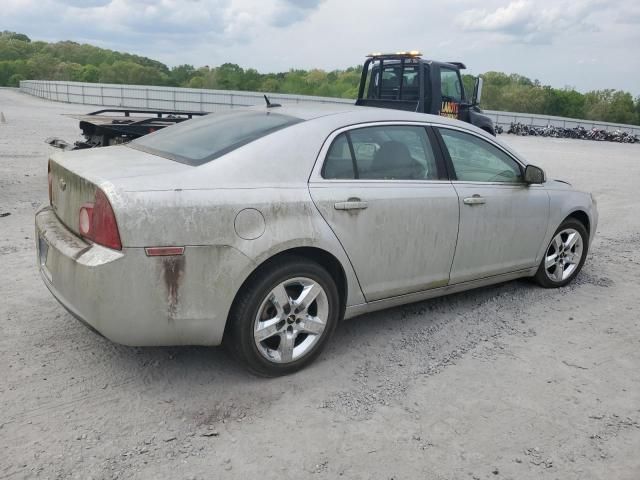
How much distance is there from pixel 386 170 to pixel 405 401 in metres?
1.47

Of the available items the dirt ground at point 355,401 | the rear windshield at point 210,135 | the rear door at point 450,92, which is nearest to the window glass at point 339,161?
the rear windshield at point 210,135

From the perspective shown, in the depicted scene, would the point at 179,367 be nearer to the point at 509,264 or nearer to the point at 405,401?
the point at 405,401

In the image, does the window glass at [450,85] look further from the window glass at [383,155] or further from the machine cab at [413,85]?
the window glass at [383,155]

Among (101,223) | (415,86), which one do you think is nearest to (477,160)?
(101,223)

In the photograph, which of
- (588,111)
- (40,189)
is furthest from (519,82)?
(40,189)

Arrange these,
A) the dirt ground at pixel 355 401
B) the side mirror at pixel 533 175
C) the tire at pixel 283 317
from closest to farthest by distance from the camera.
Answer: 1. the dirt ground at pixel 355 401
2. the tire at pixel 283 317
3. the side mirror at pixel 533 175

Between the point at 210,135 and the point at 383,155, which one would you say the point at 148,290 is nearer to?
the point at 210,135

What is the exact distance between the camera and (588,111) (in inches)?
2616

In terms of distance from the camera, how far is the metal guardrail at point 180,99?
30.8 metres

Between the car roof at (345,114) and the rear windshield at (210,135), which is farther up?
the car roof at (345,114)

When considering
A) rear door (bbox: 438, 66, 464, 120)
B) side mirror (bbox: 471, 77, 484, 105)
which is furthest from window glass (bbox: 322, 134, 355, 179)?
side mirror (bbox: 471, 77, 484, 105)

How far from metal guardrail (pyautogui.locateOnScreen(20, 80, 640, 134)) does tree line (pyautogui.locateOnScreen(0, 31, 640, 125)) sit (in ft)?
71.5

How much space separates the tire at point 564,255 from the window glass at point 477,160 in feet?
2.85

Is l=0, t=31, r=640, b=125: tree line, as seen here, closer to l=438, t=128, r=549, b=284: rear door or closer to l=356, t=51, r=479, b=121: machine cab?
l=356, t=51, r=479, b=121: machine cab
